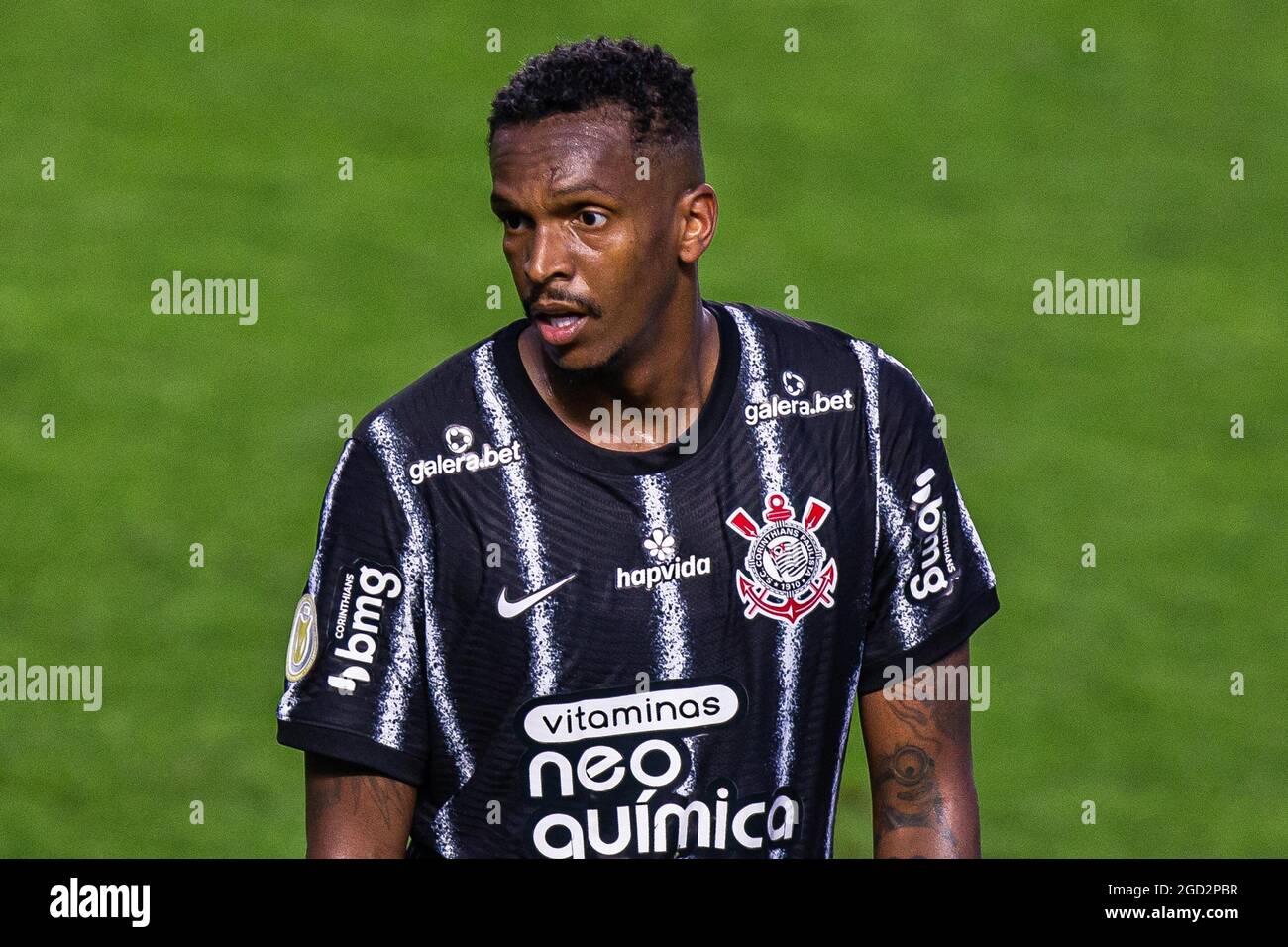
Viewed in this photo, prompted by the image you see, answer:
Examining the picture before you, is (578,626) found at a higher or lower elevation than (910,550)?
lower

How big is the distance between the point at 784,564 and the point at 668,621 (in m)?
0.28

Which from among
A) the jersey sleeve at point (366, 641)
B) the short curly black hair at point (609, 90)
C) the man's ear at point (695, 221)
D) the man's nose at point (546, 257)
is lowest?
the jersey sleeve at point (366, 641)

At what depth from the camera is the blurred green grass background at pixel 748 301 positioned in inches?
395

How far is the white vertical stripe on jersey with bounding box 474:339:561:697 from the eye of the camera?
16.0 ft

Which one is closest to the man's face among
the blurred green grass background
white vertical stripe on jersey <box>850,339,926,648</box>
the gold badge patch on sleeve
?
white vertical stripe on jersey <box>850,339,926,648</box>

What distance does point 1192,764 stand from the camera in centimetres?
1002

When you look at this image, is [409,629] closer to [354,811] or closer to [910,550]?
[354,811]

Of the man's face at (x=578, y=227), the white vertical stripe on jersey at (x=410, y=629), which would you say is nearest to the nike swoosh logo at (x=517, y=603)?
the white vertical stripe on jersey at (x=410, y=629)

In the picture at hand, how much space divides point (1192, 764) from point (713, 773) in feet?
18.4

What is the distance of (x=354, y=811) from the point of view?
190 inches

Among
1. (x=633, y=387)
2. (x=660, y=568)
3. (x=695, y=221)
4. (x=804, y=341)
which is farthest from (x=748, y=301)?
Answer: (x=660, y=568)

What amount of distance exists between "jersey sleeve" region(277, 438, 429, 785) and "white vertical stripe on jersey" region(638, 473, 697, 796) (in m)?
Result: 0.48

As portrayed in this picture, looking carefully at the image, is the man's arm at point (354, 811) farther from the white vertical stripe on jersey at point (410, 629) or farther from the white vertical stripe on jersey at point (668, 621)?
the white vertical stripe on jersey at point (668, 621)
